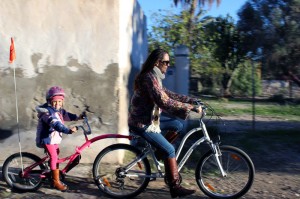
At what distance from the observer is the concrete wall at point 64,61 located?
6160 mm

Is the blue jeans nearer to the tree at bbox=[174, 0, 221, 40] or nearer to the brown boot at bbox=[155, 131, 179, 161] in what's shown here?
the brown boot at bbox=[155, 131, 179, 161]

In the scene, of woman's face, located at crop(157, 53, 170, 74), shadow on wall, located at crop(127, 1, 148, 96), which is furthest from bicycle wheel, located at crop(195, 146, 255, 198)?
shadow on wall, located at crop(127, 1, 148, 96)

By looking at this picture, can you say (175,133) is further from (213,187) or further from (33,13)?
(33,13)

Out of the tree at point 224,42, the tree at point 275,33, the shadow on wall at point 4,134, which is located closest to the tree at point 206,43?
the tree at point 224,42

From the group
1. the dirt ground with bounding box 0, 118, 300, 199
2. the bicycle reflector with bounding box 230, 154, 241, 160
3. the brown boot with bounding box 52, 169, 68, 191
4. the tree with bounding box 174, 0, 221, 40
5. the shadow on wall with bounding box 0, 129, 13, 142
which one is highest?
the tree with bounding box 174, 0, 221, 40

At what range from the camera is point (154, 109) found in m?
4.84

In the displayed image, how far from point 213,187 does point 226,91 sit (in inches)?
717

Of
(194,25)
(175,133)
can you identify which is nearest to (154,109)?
(175,133)

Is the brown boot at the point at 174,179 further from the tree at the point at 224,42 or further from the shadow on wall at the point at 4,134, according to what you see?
the tree at the point at 224,42

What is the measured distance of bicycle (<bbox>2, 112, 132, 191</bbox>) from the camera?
5.20m

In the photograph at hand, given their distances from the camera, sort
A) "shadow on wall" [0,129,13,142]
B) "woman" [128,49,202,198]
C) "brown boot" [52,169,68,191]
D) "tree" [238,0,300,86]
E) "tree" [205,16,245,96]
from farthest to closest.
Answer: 1. "tree" [205,16,245,96]
2. "tree" [238,0,300,86]
3. "shadow on wall" [0,129,13,142]
4. "brown boot" [52,169,68,191]
5. "woman" [128,49,202,198]

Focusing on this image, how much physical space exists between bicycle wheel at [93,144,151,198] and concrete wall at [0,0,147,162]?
3.48ft

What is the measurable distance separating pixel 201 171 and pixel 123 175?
931 millimetres

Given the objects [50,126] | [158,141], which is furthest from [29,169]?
[158,141]
